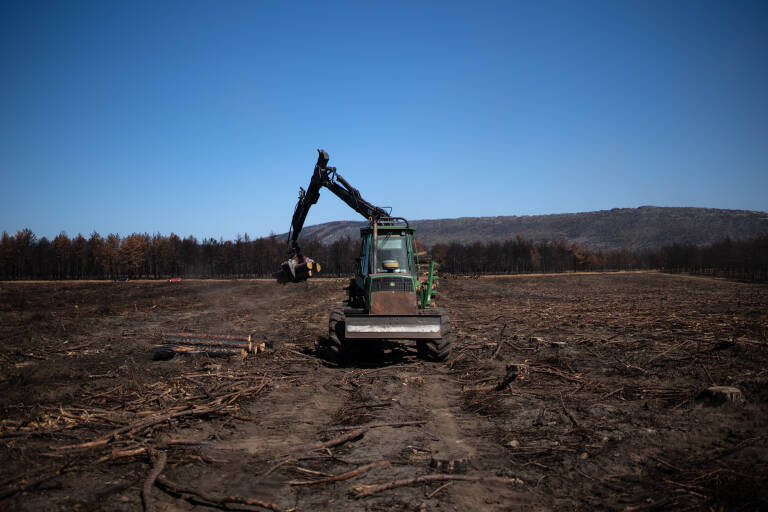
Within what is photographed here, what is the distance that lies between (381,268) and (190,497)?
7.77 metres

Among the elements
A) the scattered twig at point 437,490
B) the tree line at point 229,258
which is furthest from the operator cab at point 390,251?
the tree line at point 229,258

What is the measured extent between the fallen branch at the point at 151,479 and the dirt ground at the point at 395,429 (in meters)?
0.05

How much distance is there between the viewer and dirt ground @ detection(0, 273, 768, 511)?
172 inches

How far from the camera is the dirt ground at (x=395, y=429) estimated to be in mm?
4371

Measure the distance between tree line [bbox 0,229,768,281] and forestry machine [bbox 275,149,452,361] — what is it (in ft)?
226

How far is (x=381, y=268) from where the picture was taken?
11.6 meters

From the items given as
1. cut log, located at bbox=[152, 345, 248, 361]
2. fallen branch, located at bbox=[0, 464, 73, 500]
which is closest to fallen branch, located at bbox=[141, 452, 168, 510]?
fallen branch, located at bbox=[0, 464, 73, 500]

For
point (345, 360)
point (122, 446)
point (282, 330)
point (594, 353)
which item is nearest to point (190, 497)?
point (122, 446)

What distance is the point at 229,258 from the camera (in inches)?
4035

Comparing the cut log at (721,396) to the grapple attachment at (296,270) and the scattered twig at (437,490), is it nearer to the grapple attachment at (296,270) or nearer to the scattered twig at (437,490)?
the scattered twig at (437,490)

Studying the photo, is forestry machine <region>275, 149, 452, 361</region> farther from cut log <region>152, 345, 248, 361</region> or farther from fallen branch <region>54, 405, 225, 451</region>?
fallen branch <region>54, 405, 225, 451</region>

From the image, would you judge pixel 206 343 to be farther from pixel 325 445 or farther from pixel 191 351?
pixel 325 445

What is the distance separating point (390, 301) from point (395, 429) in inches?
171

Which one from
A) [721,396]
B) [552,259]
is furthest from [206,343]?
[552,259]
